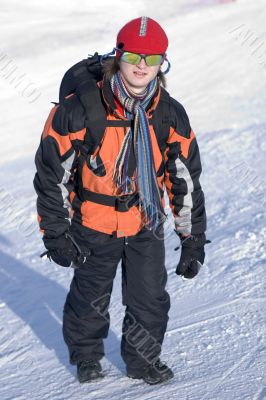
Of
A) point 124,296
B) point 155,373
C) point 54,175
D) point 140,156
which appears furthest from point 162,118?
point 155,373

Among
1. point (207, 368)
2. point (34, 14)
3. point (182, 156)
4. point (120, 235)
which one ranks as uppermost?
point (182, 156)

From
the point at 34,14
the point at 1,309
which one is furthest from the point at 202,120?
the point at 34,14

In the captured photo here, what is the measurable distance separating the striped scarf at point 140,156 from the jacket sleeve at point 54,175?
0.23 m

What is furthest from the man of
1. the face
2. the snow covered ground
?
the snow covered ground

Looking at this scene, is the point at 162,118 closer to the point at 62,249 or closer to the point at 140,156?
the point at 140,156

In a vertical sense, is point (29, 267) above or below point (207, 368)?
below

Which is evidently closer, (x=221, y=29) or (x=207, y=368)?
(x=207, y=368)

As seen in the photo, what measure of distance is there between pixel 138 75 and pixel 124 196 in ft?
1.90

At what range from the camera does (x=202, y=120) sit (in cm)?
852

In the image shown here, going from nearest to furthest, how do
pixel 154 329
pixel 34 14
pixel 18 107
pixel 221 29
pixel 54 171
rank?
pixel 54 171
pixel 154 329
pixel 18 107
pixel 221 29
pixel 34 14

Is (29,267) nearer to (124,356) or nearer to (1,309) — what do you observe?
(1,309)

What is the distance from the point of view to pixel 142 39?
330cm

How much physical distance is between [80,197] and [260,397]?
1.24 m

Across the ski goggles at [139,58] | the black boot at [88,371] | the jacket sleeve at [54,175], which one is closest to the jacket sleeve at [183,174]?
the ski goggles at [139,58]
